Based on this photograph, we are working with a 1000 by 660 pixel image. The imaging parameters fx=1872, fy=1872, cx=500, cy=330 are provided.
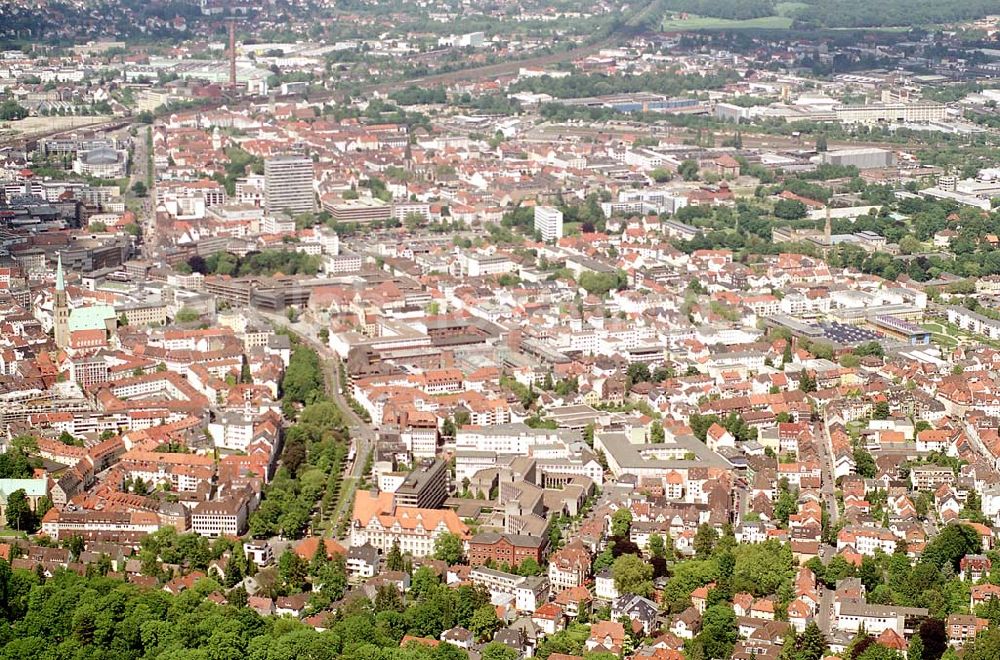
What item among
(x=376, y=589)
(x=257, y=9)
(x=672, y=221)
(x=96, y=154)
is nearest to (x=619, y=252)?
(x=672, y=221)

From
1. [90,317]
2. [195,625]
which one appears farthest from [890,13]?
[195,625]

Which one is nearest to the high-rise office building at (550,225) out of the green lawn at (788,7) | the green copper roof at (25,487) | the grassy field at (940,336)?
the grassy field at (940,336)

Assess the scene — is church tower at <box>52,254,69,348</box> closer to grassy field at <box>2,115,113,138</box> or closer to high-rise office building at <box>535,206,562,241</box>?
high-rise office building at <box>535,206,562,241</box>

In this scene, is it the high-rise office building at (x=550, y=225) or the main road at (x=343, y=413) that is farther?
the high-rise office building at (x=550, y=225)

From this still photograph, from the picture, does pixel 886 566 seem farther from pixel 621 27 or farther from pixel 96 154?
pixel 621 27

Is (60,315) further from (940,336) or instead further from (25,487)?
(940,336)

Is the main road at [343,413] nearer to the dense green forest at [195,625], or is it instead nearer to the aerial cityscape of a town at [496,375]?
the aerial cityscape of a town at [496,375]

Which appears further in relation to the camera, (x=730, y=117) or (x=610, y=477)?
(x=730, y=117)
